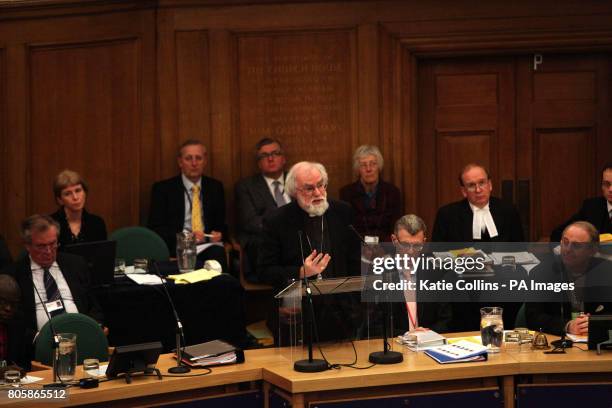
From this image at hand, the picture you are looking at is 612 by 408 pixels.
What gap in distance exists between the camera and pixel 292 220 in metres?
6.12

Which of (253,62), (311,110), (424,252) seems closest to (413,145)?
(311,110)

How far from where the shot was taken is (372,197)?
791 cm

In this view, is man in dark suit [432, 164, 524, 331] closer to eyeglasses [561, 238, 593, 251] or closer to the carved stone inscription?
the carved stone inscription

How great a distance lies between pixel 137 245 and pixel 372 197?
1.79m

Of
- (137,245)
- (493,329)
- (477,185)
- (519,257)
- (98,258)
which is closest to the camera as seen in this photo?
(493,329)

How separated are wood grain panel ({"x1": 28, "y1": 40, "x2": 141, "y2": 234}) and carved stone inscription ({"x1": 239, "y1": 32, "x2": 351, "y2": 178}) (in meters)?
0.89

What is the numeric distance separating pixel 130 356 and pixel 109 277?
2229 mm

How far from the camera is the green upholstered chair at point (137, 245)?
7.56m

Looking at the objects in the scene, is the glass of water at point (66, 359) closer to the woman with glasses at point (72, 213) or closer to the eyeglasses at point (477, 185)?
the woman with glasses at point (72, 213)

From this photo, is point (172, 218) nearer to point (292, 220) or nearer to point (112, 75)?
point (112, 75)

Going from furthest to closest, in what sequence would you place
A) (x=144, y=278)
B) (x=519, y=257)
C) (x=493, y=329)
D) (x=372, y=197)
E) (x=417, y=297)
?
1. (x=372, y=197)
2. (x=144, y=278)
3. (x=519, y=257)
4. (x=417, y=297)
5. (x=493, y=329)

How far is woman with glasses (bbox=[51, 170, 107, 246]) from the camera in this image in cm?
732

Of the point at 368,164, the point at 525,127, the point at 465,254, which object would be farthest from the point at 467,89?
the point at 465,254

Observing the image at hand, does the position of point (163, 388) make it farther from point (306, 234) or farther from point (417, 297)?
point (306, 234)
